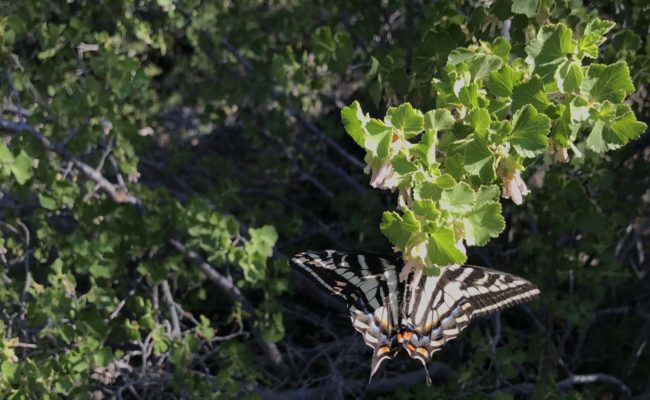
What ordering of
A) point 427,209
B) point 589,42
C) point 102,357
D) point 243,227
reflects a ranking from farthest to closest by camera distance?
point 243,227 → point 102,357 → point 589,42 → point 427,209

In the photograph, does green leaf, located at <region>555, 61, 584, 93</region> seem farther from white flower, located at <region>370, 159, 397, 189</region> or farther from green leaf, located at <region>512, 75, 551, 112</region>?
white flower, located at <region>370, 159, 397, 189</region>

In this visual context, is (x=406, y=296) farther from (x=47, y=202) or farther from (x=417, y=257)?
(x=47, y=202)

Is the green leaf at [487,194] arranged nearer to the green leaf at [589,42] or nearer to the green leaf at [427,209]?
the green leaf at [427,209]

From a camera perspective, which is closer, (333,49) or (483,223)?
(483,223)

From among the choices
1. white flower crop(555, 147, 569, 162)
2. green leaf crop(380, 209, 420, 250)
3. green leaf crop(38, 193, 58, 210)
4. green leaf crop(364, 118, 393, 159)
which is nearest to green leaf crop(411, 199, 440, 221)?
green leaf crop(380, 209, 420, 250)

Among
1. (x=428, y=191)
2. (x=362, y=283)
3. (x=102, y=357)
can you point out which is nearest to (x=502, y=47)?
(x=428, y=191)

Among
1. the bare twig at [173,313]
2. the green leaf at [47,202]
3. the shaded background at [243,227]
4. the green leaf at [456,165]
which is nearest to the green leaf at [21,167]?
Result: the shaded background at [243,227]

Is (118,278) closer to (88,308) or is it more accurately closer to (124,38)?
(88,308)
